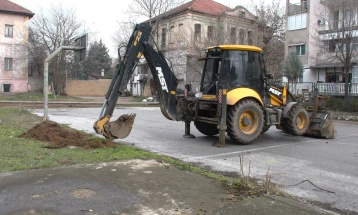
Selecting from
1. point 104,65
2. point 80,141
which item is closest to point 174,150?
point 80,141

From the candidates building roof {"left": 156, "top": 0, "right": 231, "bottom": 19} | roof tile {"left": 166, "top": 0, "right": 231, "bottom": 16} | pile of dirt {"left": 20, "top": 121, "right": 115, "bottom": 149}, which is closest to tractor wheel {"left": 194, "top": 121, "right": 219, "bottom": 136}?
pile of dirt {"left": 20, "top": 121, "right": 115, "bottom": 149}

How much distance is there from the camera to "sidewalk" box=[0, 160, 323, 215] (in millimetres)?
4707

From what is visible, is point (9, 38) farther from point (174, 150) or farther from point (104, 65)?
point (174, 150)

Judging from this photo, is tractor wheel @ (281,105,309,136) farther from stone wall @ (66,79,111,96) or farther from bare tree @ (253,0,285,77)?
stone wall @ (66,79,111,96)

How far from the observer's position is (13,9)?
150 feet

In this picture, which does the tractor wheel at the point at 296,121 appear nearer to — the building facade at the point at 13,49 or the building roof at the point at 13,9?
the building facade at the point at 13,49

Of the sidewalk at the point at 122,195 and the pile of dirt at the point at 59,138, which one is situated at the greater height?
the pile of dirt at the point at 59,138

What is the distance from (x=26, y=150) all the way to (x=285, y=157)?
6290mm

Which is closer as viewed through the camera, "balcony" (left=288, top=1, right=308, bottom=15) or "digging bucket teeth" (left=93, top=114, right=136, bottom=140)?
"digging bucket teeth" (left=93, top=114, right=136, bottom=140)

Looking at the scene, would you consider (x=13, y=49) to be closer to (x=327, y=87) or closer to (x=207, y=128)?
(x=327, y=87)

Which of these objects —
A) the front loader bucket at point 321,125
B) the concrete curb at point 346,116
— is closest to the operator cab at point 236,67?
the front loader bucket at point 321,125

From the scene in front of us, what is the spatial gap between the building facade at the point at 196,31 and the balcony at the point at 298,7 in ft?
12.2

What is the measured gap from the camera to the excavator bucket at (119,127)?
31.3ft

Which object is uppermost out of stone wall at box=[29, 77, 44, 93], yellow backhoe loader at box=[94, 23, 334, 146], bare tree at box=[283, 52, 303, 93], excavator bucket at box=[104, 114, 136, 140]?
bare tree at box=[283, 52, 303, 93]
